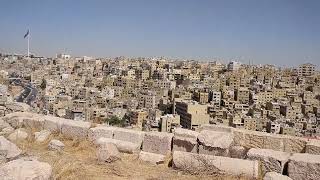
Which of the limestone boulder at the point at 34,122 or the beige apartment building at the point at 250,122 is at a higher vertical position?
the limestone boulder at the point at 34,122

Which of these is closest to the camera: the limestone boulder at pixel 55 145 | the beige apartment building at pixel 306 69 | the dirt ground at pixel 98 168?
the dirt ground at pixel 98 168

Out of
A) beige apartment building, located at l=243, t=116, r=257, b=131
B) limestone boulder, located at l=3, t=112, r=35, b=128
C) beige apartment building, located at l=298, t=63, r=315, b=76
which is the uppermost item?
beige apartment building, located at l=298, t=63, r=315, b=76

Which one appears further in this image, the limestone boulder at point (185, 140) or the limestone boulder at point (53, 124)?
the limestone boulder at point (53, 124)

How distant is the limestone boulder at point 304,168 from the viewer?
217 inches

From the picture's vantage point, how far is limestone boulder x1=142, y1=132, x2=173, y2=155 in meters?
7.11

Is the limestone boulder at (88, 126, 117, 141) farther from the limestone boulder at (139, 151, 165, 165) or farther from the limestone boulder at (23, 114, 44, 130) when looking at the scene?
the limestone boulder at (23, 114, 44, 130)

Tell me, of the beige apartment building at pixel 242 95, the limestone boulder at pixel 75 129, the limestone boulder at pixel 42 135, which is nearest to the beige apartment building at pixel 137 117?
the beige apartment building at pixel 242 95

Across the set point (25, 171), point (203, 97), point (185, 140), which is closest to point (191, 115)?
point (203, 97)

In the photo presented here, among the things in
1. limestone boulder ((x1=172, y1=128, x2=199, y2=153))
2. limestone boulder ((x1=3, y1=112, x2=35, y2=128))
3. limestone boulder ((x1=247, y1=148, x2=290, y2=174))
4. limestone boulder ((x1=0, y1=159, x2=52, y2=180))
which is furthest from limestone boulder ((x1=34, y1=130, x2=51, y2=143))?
limestone boulder ((x1=247, y1=148, x2=290, y2=174))

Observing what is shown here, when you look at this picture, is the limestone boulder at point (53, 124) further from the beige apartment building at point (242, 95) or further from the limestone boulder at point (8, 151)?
the beige apartment building at point (242, 95)

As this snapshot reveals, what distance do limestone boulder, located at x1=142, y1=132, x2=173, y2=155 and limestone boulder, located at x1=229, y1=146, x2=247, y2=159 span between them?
3.64 feet

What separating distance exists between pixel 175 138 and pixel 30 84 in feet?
342

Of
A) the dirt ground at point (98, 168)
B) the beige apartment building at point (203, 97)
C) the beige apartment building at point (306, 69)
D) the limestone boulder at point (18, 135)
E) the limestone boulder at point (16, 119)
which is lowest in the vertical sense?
the beige apartment building at point (203, 97)

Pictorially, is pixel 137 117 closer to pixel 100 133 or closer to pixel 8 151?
pixel 100 133
